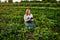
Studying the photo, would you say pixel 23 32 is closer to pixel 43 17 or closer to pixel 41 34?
pixel 41 34

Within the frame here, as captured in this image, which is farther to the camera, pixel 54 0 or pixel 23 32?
pixel 54 0

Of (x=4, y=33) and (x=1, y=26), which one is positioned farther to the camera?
(x=1, y=26)

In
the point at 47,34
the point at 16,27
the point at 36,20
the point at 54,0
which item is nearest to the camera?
the point at 47,34

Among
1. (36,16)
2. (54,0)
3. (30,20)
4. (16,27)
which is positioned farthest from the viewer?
(54,0)

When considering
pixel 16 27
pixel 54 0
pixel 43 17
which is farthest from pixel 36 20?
pixel 54 0

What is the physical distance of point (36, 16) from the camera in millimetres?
15312

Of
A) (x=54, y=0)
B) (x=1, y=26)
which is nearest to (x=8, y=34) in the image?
(x=1, y=26)

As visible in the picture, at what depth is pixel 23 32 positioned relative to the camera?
1116 centimetres

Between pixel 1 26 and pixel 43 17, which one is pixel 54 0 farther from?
pixel 1 26

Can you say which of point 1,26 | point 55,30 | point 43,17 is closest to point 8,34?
point 1,26

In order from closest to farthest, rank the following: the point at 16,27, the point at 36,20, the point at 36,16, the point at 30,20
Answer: the point at 16,27
the point at 30,20
the point at 36,20
the point at 36,16

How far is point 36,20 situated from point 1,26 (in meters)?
2.39

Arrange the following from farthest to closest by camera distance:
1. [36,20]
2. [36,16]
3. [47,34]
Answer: [36,16]
[36,20]
[47,34]

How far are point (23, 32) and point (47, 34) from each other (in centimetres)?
102
